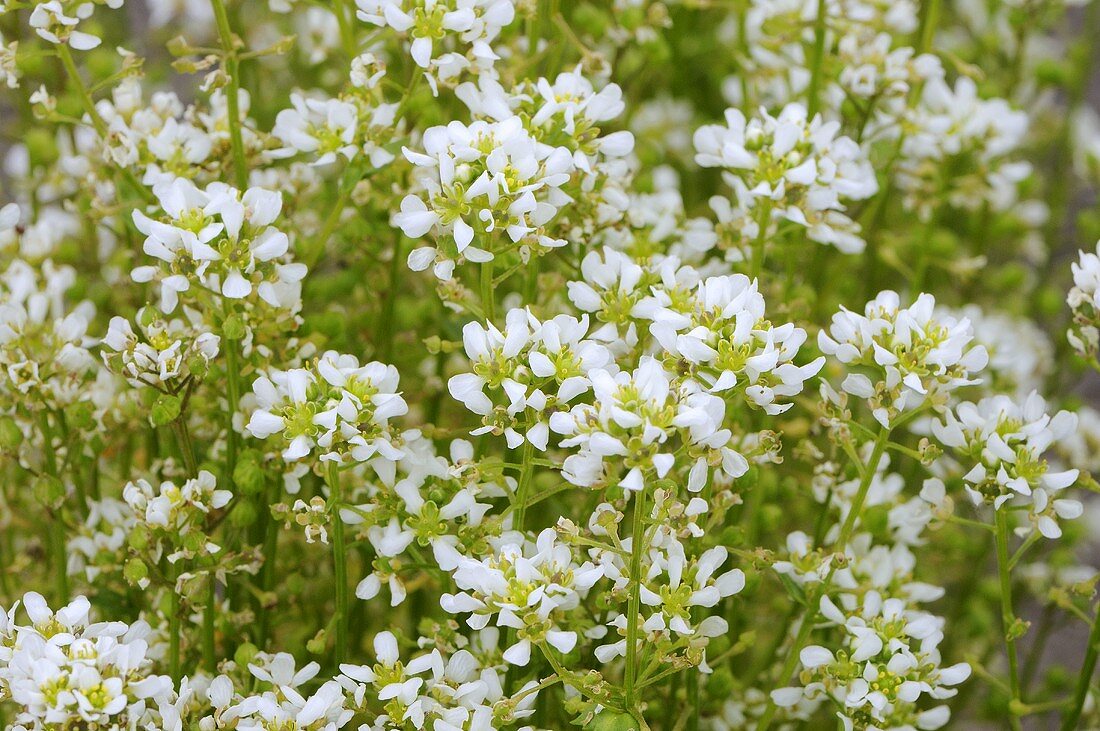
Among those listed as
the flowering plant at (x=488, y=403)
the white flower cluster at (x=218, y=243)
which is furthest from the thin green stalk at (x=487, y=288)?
the white flower cluster at (x=218, y=243)

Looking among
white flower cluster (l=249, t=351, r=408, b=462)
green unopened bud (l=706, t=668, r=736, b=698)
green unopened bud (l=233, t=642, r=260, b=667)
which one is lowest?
green unopened bud (l=706, t=668, r=736, b=698)

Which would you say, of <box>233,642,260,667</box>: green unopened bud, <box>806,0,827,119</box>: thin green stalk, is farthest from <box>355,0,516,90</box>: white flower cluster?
<box>233,642,260,667</box>: green unopened bud

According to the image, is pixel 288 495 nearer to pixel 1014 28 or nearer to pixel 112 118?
pixel 112 118

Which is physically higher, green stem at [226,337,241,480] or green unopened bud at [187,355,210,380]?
green unopened bud at [187,355,210,380]

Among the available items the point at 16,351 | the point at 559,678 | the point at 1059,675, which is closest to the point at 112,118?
the point at 16,351

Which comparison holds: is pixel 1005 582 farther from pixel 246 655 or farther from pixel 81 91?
pixel 81 91

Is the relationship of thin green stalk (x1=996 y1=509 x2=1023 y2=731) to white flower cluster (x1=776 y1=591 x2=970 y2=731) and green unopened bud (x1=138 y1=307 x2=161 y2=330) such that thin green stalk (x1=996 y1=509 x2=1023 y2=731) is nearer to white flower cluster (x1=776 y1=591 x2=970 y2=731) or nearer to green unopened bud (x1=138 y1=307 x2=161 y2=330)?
white flower cluster (x1=776 y1=591 x2=970 y2=731)
